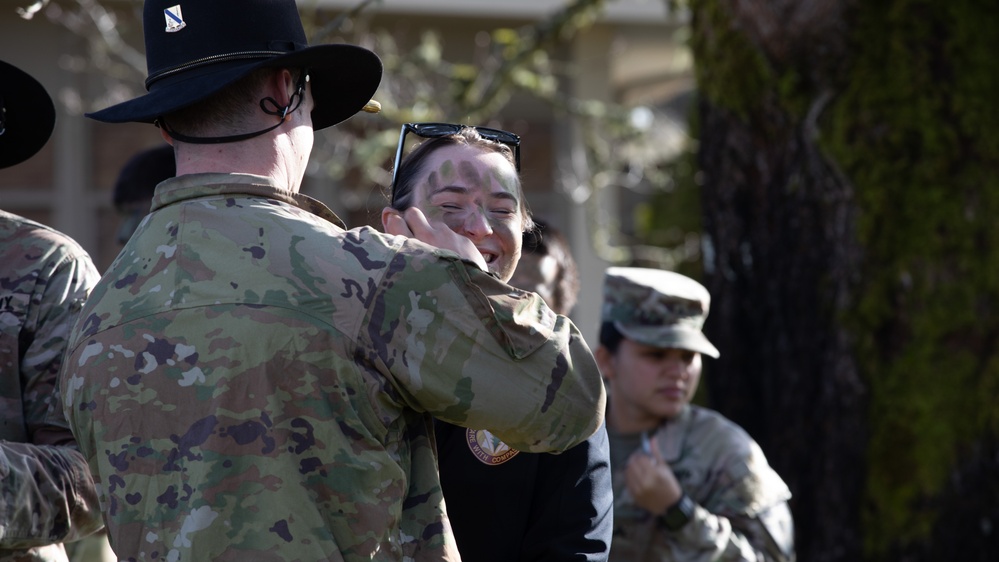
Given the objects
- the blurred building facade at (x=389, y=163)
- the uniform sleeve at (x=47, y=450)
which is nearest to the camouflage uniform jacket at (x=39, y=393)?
the uniform sleeve at (x=47, y=450)

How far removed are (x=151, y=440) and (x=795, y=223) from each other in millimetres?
3283

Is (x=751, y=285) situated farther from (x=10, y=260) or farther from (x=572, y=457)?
(x=10, y=260)

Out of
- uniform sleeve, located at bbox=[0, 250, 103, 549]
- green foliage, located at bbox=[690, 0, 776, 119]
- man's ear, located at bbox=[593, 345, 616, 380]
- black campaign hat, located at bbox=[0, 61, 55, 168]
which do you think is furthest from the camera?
green foliage, located at bbox=[690, 0, 776, 119]

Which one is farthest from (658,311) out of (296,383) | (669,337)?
(296,383)

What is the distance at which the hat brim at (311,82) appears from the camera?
187 cm

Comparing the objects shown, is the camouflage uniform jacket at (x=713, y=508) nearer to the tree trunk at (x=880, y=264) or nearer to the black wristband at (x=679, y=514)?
the black wristband at (x=679, y=514)

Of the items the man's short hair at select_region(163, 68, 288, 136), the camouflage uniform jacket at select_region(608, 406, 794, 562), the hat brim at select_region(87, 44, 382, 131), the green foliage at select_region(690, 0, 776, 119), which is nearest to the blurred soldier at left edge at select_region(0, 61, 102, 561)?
the hat brim at select_region(87, 44, 382, 131)

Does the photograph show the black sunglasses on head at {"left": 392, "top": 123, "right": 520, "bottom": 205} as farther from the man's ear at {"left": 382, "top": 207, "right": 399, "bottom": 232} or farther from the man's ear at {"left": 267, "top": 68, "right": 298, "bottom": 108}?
the man's ear at {"left": 267, "top": 68, "right": 298, "bottom": 108}

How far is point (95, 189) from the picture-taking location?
10047mm

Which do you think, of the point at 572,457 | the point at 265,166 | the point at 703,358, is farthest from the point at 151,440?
the point at 703,358

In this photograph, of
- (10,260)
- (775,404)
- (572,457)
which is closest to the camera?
(572,457)

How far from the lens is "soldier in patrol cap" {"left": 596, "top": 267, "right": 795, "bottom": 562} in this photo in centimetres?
325

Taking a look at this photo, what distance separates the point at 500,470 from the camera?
7.66 feet

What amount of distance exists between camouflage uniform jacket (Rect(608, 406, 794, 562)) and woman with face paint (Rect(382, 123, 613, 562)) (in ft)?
3.23
